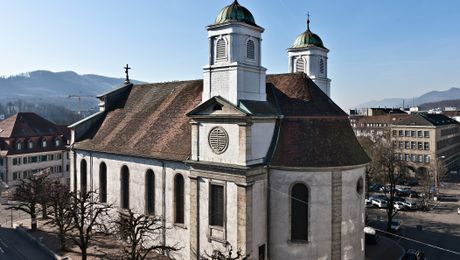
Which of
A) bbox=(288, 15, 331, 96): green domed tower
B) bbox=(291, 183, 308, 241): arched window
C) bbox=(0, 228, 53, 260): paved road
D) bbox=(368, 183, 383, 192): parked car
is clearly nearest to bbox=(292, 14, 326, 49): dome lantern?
bbox=(288, 15, 331, 96): green domed tower

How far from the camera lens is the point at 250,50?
104ft

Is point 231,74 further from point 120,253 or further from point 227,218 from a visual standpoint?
point 120,253

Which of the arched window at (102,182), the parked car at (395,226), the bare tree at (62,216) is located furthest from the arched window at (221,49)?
the parked car at (395,226)

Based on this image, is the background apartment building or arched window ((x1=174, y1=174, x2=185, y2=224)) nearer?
arched window ((x1=174, y1=174, x2=185, y2=224))

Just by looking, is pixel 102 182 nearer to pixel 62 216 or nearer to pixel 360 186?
pixel 62 216

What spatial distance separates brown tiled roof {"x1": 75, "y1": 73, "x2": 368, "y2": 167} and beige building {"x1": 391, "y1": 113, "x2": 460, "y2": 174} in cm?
6452

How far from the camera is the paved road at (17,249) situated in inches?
1529

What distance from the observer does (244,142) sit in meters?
28.9

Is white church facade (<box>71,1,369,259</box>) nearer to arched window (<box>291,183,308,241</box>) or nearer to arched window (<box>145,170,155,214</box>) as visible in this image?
arched window (<box>291,183,308,241</box>)

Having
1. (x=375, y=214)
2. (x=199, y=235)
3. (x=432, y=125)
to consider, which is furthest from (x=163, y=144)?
(x=432, y=125)

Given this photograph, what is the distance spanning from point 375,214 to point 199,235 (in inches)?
1465

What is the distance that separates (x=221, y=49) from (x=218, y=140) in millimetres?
7300

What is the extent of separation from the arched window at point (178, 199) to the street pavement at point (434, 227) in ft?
84.0

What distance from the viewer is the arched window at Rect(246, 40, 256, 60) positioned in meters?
31.5
